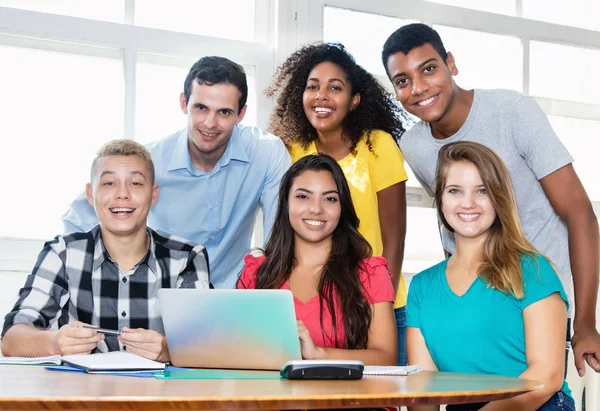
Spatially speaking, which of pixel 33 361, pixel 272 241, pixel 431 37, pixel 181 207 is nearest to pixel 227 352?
pixel 33 361

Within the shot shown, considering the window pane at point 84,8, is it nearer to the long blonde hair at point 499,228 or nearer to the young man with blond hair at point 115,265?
the young man with blond hair at point 115,265

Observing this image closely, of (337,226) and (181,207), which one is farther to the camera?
(181,207)

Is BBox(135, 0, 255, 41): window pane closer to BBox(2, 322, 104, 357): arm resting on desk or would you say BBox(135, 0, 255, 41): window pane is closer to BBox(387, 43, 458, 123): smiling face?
BBox(387, 43, 458, 123): smiling face

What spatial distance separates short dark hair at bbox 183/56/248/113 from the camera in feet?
8.11

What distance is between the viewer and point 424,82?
2352mm

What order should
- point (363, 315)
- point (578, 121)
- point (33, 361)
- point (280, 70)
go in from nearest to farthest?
1. point (33, 361)
2. point (363, 315)
3. point (280, 70)
4. point (578, 121)

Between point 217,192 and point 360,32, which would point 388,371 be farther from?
point 360,32

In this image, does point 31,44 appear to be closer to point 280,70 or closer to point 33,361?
point 280,70

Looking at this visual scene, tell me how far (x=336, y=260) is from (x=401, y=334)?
503 millimetres

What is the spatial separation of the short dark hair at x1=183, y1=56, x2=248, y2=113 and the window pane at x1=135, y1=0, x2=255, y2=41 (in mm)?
396

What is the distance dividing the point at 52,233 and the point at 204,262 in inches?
30.6

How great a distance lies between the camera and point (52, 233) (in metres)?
2.68

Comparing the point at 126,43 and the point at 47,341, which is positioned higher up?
the point at 126,43

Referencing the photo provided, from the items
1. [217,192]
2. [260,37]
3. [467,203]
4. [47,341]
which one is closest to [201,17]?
[260,37]
